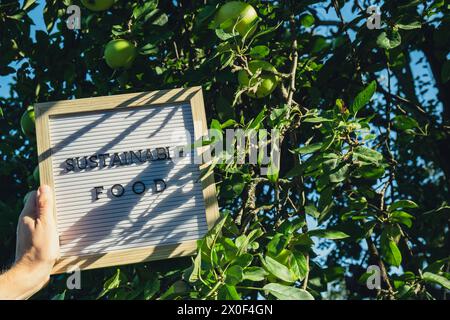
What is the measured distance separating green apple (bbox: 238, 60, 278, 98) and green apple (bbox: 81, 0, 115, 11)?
0.45 meters

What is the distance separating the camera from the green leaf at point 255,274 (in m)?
1.03

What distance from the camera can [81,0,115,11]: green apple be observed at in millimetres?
1569

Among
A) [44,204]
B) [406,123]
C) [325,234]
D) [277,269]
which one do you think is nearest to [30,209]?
[44,204]

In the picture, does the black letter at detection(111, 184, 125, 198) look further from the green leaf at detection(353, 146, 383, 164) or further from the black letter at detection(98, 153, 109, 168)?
the green leaf at detection(353, 146, 383, 164)

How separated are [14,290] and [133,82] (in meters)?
0.78

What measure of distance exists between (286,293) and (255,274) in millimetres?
66

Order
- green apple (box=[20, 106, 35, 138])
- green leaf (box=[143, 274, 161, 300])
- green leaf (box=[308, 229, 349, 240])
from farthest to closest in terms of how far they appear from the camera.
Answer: green apple (box=[20, 106, 35, 138]), green leaf (box=[308, 229, 349, 240]), green leaf (box=[143, 274, 161, 300])

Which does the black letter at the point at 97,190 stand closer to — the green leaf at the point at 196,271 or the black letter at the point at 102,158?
the black letter at the point at 102,158

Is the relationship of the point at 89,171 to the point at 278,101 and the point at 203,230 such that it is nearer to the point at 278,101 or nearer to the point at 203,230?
the point at 203,230

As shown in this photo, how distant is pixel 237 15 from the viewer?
1.40 meters

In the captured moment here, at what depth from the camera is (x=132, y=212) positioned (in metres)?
1.19

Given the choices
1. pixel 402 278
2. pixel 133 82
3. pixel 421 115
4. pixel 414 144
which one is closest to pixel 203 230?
pixel 402 278

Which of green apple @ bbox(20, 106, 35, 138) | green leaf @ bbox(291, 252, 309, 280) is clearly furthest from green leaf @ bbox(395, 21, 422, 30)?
green apple @ bbox(20, 106, 35, 138)

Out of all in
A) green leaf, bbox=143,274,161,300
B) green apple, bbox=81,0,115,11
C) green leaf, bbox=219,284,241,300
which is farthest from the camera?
green apple, bbox=81,0,115,11
